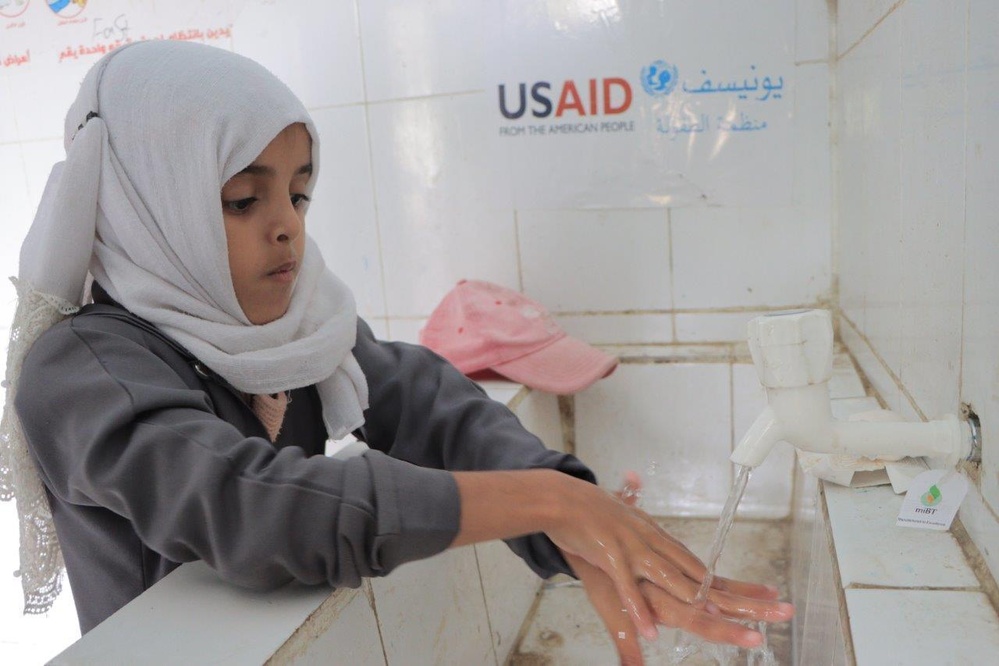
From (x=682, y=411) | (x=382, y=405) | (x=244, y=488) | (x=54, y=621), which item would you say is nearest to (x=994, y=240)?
(x=244, y=488)

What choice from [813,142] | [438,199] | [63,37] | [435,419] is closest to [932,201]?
[435,419]

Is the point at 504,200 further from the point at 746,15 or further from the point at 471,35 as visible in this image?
the point at 746,15

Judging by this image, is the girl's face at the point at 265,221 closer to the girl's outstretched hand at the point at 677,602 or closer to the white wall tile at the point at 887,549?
the girl's outstretched hand at the point at 677,602

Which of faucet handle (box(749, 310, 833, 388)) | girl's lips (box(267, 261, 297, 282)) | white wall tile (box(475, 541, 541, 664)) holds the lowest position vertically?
white wall tile (box(475, 541, 541, 664))

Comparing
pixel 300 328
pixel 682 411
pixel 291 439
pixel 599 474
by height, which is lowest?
pixel 599 474

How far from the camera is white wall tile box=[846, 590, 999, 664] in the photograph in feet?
1.57

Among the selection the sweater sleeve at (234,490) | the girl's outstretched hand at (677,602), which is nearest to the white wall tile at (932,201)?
the girl's outstretched hand at (677,602)

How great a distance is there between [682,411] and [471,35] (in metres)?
0.72

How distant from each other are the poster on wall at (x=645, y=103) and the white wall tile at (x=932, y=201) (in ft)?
1.57

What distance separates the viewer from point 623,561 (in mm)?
588

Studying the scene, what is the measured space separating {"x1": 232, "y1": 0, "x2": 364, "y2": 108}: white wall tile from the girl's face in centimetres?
70

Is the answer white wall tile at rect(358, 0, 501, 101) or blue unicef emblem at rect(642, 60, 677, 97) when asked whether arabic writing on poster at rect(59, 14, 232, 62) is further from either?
blue unicef emblem at rect(642, 60, 677, 97)

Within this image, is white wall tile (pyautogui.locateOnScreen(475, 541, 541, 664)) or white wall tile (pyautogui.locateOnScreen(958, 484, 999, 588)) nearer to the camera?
white wall tile (pyautogui.locateOnScreen(958, 484, 999, 588))

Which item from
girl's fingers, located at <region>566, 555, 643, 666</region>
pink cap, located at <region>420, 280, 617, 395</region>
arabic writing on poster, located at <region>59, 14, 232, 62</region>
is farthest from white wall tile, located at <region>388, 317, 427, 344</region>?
girl's fingers, located at <region>566, 555, 643, 666</region>
